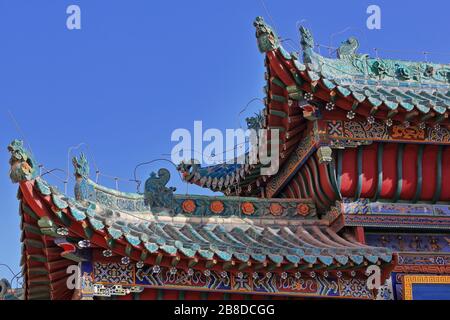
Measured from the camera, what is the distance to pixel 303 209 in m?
11.1

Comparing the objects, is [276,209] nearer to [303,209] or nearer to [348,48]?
[303,209]

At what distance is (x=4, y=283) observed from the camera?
995 centimetres

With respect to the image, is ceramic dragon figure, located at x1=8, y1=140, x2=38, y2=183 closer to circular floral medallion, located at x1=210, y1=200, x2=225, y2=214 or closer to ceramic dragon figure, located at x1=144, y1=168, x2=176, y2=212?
ceramic dragon figure, located at x1=144, y1=168, x2=176, y2=212

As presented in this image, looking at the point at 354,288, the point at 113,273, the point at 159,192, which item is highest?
the point at 159,192

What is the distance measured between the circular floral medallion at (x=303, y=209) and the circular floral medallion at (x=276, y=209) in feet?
0.91

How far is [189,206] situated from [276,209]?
129cm

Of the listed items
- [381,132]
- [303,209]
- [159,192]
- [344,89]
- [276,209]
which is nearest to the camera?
[344,89]

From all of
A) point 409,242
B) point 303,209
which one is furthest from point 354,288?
point 303,209

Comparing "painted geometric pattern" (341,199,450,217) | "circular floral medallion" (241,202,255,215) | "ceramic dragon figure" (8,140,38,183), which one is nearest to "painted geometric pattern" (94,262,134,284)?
Result: "ceramic dragon figure" (8,140,38,183)

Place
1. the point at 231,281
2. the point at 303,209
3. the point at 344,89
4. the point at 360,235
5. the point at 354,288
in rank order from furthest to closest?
the point at 303,209 < the point at 360,235 < the point at 344,89 < the point at 354,288 < the point at 231,281

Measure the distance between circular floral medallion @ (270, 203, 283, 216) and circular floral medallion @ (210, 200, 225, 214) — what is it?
0.73m

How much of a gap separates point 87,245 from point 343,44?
595 centimetres

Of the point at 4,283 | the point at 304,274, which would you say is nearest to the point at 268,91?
the point at 304,274
